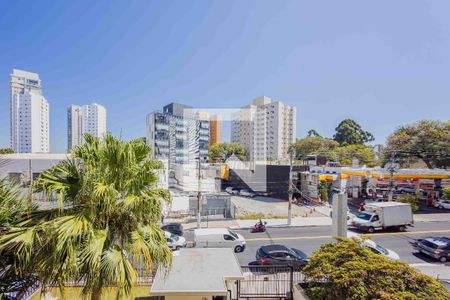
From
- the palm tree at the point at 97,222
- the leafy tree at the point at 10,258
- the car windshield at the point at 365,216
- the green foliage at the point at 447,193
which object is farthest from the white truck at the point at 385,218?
the leafy tree at the point at 10,258

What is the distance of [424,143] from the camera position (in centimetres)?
3612

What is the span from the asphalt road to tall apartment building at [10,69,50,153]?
12814 centimetres

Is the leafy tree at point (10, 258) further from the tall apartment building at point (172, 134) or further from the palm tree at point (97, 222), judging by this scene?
the tall apartment building at point (172, 134)

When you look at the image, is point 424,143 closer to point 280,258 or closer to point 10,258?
point 280,258

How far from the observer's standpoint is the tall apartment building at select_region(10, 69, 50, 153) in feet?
364

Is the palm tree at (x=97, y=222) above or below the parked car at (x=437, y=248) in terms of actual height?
above

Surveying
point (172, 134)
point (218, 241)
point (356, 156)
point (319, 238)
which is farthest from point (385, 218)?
point (172, 134)

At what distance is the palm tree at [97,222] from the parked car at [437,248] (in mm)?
15940

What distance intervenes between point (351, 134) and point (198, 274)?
82764 millimetres

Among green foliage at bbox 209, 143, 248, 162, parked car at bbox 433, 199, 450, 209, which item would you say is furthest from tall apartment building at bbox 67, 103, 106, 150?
parked car at bbox 433, 199, 450, 209

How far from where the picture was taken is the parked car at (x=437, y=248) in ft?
44.0

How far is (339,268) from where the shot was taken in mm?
6586

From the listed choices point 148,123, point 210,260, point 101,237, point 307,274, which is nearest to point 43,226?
point 101,237

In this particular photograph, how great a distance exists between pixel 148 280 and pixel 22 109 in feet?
459
